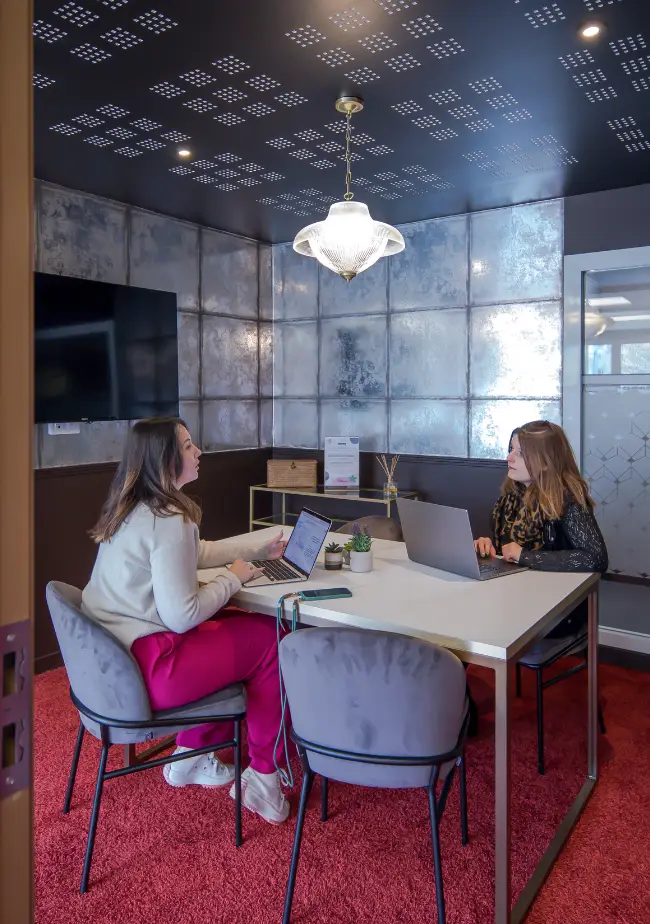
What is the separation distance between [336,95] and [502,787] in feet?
8.71

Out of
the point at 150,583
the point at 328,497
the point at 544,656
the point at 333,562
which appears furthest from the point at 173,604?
the point at 328,497

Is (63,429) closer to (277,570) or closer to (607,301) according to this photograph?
(277,570)

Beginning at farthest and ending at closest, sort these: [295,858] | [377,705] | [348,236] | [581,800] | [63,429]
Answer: [63,429] < [348,236] < [581,800] < [295,858] < [377,705]

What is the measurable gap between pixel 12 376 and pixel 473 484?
4.04 metres

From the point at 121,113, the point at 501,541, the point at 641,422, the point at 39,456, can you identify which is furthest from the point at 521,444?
the point at 39,456

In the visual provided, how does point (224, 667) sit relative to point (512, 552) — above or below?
below

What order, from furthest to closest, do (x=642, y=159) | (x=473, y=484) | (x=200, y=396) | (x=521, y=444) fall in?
1. (x=200, y=396)
2. (x=473, y=484)
3. (x=642, y=159)
4. (x=521, y=444)

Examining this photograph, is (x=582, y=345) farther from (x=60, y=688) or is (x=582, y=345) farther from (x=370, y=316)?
(x=60, y=688)

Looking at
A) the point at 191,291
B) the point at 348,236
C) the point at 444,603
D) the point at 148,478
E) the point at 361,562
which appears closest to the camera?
the point at 444,603

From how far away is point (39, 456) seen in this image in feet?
12.9

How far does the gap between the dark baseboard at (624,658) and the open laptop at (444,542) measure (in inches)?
74.1

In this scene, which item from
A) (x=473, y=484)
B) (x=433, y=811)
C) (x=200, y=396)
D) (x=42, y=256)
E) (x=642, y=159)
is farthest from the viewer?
(x=200, y=396)

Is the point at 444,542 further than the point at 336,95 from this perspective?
No

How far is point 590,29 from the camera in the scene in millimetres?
2355
